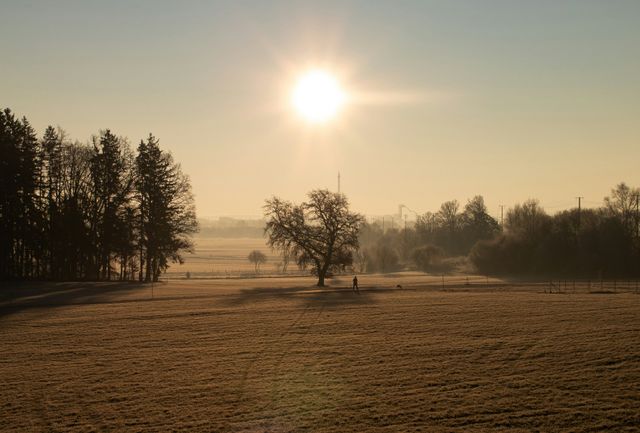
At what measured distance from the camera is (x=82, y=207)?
6531 cm

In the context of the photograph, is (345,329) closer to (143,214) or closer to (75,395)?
(75,395)

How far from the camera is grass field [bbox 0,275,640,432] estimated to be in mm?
17344

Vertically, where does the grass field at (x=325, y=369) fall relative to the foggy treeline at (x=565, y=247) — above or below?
below

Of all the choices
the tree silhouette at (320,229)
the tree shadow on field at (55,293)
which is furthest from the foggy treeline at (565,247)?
the tree shadow on field at (55,293)

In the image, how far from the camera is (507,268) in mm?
105188

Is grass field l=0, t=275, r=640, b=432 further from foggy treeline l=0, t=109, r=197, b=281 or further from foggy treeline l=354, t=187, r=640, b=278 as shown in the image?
foggy treeline l=354, t=187, r=640, b=278

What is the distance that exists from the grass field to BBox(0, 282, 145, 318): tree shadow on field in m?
4.41

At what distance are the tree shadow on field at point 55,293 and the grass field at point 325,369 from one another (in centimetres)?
441

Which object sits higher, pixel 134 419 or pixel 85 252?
pixel 85 252

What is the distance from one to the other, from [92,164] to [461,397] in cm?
5855

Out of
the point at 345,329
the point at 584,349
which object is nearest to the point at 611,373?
the point at 584,349

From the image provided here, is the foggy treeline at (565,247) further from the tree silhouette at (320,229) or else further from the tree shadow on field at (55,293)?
the tree shadow on field at (55,293)

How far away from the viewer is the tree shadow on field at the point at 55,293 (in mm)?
45728

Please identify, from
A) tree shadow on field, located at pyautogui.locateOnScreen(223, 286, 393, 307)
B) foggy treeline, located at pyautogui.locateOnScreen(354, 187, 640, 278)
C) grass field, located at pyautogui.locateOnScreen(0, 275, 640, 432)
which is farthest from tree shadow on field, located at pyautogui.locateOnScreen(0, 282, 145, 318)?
foggy treeline, located at pyautogui.locateOnScreen(354, 187, 640, 278)
